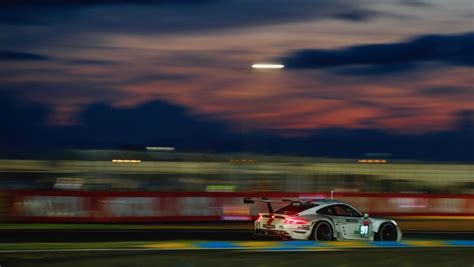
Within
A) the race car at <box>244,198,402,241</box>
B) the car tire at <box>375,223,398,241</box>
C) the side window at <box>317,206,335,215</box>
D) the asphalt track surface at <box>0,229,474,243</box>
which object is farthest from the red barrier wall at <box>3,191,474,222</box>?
the car tire at <box>375,223,398,241</box>

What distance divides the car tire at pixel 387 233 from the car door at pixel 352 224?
0.71ft

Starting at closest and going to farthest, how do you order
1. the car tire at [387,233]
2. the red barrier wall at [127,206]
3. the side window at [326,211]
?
the side window at [326,211], the car tire at [387,233], the red barrier wall at [127,206]

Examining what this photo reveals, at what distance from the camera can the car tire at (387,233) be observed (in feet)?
59.6

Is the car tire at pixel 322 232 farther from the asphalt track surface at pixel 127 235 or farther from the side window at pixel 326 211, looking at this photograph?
the asphalt track surface at pixel 127 235

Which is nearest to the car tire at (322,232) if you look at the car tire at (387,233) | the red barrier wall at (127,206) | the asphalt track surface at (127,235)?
the car tire at (387,233)

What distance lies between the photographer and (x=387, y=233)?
18.3 meters

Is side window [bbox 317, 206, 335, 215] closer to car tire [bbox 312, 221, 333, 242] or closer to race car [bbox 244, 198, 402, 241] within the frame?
race car [bbox 244, 198, 402, 241]

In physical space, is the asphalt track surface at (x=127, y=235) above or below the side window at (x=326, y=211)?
below

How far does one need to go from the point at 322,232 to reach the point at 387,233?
5.73ft

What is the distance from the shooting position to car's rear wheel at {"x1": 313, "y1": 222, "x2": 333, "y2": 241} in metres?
17.4

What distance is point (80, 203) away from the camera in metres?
25.6

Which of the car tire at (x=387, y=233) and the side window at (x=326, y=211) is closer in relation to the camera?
the side window at (x=326, y=211)

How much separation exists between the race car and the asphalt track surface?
1.14m

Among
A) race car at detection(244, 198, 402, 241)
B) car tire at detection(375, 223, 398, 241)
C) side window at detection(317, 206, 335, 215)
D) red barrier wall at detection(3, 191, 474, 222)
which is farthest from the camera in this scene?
red barrier wall at detection(3, 191, 474, 222)
